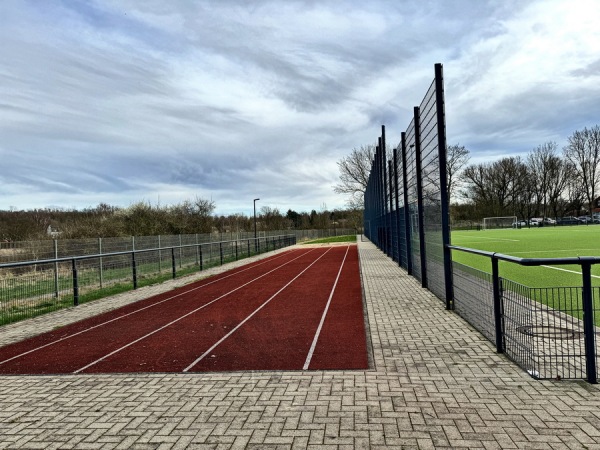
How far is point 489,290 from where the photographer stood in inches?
215

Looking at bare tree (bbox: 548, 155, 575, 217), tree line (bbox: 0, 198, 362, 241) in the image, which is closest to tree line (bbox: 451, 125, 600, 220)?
bare tree (bbox: 548, 155, 575, 217)

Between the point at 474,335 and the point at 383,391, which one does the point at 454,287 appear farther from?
the point at 383,391

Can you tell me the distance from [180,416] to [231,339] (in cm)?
285

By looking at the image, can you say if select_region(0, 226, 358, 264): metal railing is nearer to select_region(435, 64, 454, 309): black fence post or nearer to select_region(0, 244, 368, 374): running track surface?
select_region(0, 244, 368, 374): running track surface

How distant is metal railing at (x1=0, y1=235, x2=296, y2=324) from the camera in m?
9.54

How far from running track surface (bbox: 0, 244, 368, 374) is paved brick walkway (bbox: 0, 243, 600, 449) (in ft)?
1.40

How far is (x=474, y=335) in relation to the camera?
6.10 metres

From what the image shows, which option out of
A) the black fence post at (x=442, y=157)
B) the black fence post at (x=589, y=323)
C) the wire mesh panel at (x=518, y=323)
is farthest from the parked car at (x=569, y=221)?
the black fence post at (x=589, y=323)

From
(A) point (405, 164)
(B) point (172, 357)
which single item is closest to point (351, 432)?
(B) point (172, 357)

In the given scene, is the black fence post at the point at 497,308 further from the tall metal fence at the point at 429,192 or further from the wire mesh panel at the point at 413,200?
the wire mesh panel at the point at 413,200

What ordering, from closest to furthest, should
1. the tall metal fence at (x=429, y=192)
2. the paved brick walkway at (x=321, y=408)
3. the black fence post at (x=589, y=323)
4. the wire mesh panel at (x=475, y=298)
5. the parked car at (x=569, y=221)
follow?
the paved brick walkway at (x=321, y=408), the black fence post at (x=589, y=323), the wire mesh panel at (x=475, y=298), the tall metal fence at (x=429, y=192), the parked car at (x=569, y=221)

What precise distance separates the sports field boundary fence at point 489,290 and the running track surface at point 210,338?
174 cm

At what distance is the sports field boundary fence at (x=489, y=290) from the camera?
4.31m

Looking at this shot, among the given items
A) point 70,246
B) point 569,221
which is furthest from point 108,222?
point 569,221
